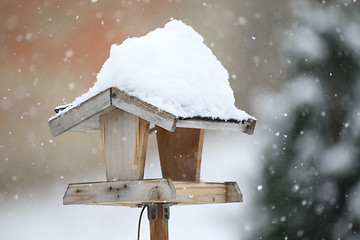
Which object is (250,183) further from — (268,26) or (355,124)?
(268,26)

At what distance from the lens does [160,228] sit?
182 centimetres

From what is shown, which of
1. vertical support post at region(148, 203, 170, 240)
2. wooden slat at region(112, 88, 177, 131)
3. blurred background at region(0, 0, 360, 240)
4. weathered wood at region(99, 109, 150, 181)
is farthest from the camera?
blurred background at region(0, 0, 360, 240)

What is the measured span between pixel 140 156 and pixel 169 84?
0.26m

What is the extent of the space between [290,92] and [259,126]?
0.47 metres

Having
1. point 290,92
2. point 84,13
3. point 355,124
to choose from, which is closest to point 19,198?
point 84,13

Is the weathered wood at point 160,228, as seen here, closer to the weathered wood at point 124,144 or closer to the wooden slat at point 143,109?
the weathered wood at point 124,144

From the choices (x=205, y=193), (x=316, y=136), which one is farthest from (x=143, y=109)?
(x=316, y=136)

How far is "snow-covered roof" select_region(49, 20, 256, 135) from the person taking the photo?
5.44ft

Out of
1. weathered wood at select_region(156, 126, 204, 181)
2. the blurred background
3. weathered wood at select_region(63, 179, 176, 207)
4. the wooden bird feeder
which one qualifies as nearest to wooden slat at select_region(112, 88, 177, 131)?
the wooden bird feeder

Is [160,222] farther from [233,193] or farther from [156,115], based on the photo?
[156,115]

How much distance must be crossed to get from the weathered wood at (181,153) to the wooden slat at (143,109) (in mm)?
312

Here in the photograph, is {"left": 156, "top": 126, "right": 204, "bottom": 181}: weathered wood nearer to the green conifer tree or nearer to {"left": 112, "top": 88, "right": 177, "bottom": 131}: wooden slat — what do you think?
{"left": 112, "top": 88, "right": 177, "bottom": 131}: wooden slat

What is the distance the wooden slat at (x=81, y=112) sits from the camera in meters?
1.68

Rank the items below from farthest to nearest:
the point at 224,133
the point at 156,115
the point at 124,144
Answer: the point at 224,133, the point at 124,144, the point at 156,115
